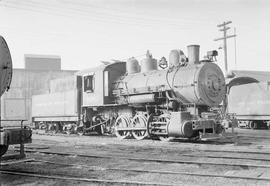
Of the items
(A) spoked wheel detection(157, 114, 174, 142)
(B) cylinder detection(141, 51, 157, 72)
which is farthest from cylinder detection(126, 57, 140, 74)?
(A) spoked wheel detection(157, 114, 174, 142)

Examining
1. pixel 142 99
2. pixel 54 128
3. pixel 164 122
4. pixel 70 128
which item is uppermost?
pixel 142 99

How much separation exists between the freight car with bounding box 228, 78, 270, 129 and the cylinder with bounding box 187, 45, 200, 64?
7101 mm

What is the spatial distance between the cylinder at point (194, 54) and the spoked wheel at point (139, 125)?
111 inches

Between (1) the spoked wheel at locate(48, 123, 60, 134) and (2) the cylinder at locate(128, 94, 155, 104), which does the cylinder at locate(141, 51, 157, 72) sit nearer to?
(2) the cylinder at locate(128, 94, 155, 104)

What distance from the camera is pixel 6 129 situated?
6617mm

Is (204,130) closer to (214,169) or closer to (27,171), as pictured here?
(214,169)

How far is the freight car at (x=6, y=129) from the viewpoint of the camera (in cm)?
647

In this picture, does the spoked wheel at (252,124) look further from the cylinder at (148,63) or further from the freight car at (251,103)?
the cylinder at (148,63)

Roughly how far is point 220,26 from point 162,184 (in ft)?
95.9

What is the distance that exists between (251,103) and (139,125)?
335 inches

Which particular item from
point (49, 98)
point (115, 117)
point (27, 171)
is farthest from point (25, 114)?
point (27, 171)

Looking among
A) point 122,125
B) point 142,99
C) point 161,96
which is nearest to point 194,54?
point 161,96

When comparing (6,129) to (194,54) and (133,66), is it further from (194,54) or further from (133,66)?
(133,66)

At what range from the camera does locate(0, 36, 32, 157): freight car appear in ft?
21.2
